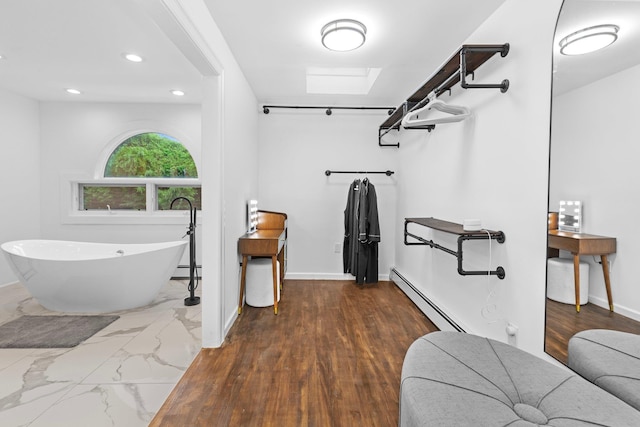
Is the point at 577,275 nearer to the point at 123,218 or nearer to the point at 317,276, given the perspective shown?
the point at 317,276

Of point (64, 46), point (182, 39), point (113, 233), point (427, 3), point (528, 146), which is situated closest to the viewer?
point (528, 146)

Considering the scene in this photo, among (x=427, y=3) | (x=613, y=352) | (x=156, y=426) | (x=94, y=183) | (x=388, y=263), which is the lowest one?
(x=156, y=426)

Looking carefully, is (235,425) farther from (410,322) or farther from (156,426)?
(410,322)

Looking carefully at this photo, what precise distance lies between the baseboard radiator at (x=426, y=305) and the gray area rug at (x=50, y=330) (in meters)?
2.96

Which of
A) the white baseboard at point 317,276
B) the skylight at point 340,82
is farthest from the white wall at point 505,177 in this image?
the white baseboard at point 317,276

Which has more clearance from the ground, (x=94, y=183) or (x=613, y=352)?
(x=94, y=183)

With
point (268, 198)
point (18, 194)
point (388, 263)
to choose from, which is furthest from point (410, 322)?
point (18, 194)

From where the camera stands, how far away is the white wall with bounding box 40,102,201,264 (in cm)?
419

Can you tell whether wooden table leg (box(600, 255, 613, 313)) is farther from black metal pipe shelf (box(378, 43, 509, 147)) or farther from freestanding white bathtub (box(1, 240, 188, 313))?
freestanding white bathtub (box(1, 240, 188, 313))

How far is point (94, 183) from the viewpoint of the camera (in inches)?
168

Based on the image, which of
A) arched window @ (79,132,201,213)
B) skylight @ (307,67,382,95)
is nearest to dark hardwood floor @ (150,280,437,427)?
arched window @ (79,132,201,213)

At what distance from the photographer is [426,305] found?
2.95m

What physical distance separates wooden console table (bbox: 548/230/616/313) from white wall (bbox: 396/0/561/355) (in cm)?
13

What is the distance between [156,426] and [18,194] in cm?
414
